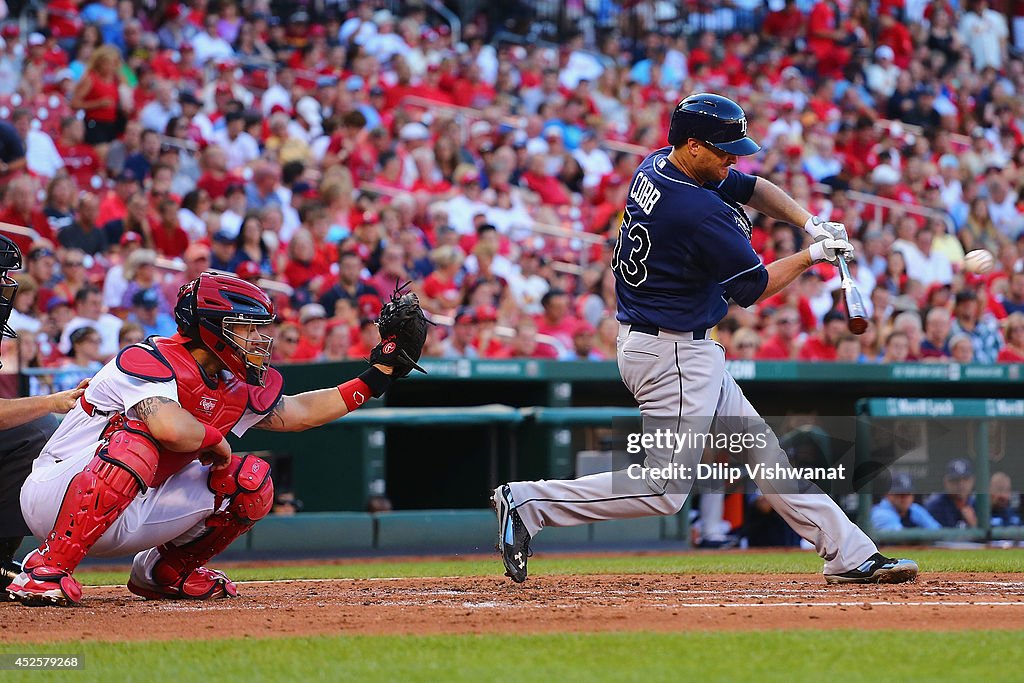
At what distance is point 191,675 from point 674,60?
15.2m

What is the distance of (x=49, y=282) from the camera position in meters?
9.94

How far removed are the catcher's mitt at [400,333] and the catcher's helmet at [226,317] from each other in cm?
46

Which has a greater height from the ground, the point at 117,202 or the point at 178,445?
the point at 117,202

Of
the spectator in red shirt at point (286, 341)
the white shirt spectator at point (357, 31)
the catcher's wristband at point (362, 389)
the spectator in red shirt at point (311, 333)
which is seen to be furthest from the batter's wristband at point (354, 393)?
the white shirt spectator at point (357, 31)

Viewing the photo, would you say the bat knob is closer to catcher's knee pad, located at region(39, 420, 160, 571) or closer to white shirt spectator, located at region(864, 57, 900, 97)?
catcher's knee pad, located at region(39, 420, 160, 571)

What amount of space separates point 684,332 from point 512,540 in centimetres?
100

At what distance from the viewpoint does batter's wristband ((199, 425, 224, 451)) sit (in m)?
4.86

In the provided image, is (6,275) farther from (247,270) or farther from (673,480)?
(247,270)

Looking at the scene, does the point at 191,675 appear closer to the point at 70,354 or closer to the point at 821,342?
the point at 70,354

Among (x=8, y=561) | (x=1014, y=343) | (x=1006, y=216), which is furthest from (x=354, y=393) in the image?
(x=1006, y=216)

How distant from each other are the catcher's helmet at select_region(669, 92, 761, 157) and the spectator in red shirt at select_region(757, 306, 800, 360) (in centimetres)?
573

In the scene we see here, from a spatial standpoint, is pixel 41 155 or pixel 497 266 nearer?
pixel 41 155

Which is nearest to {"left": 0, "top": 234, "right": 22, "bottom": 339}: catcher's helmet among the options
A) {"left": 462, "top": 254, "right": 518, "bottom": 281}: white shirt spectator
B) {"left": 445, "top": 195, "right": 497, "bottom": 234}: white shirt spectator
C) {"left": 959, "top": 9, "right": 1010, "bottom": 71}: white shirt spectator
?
{"left": 462, "top": 254, "right": 518, "bottom": 281}: white shirt spectator

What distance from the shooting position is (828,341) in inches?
429
